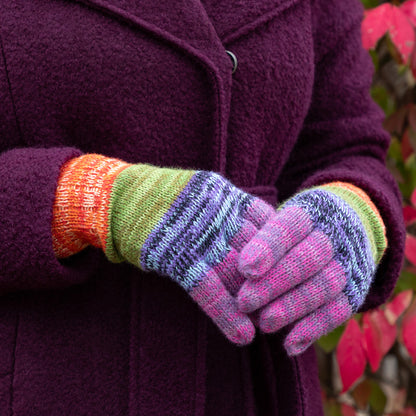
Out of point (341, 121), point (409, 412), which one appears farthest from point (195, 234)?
point (409, 412)

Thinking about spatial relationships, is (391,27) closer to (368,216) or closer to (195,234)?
(368,216)

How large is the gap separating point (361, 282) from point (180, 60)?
1.33 ft

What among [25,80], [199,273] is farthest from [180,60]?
[199,273]

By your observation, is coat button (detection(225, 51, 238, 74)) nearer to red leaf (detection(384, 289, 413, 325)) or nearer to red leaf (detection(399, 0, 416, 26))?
red leaf (detection(399, 0, 416, 26))

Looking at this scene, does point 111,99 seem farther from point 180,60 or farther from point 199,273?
point 199,273

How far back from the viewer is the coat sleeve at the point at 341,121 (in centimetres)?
89

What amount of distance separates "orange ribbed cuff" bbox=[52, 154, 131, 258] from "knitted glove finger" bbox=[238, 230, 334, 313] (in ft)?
0.66

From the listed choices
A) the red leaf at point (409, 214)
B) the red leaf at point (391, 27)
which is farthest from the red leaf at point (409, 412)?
the red leaf at point (391, 27)

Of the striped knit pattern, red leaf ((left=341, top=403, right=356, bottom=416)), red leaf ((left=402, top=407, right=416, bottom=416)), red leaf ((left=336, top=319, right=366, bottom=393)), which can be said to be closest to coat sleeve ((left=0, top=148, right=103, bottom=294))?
the striped knit pattern

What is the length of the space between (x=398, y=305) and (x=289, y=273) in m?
0.88

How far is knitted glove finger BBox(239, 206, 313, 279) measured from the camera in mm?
607

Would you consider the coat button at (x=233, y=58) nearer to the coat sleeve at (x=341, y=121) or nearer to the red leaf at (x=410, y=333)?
the coat sleeve at (x=341, y=121)

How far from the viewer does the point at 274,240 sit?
625 millimetres

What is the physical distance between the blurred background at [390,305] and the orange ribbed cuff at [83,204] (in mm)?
843
